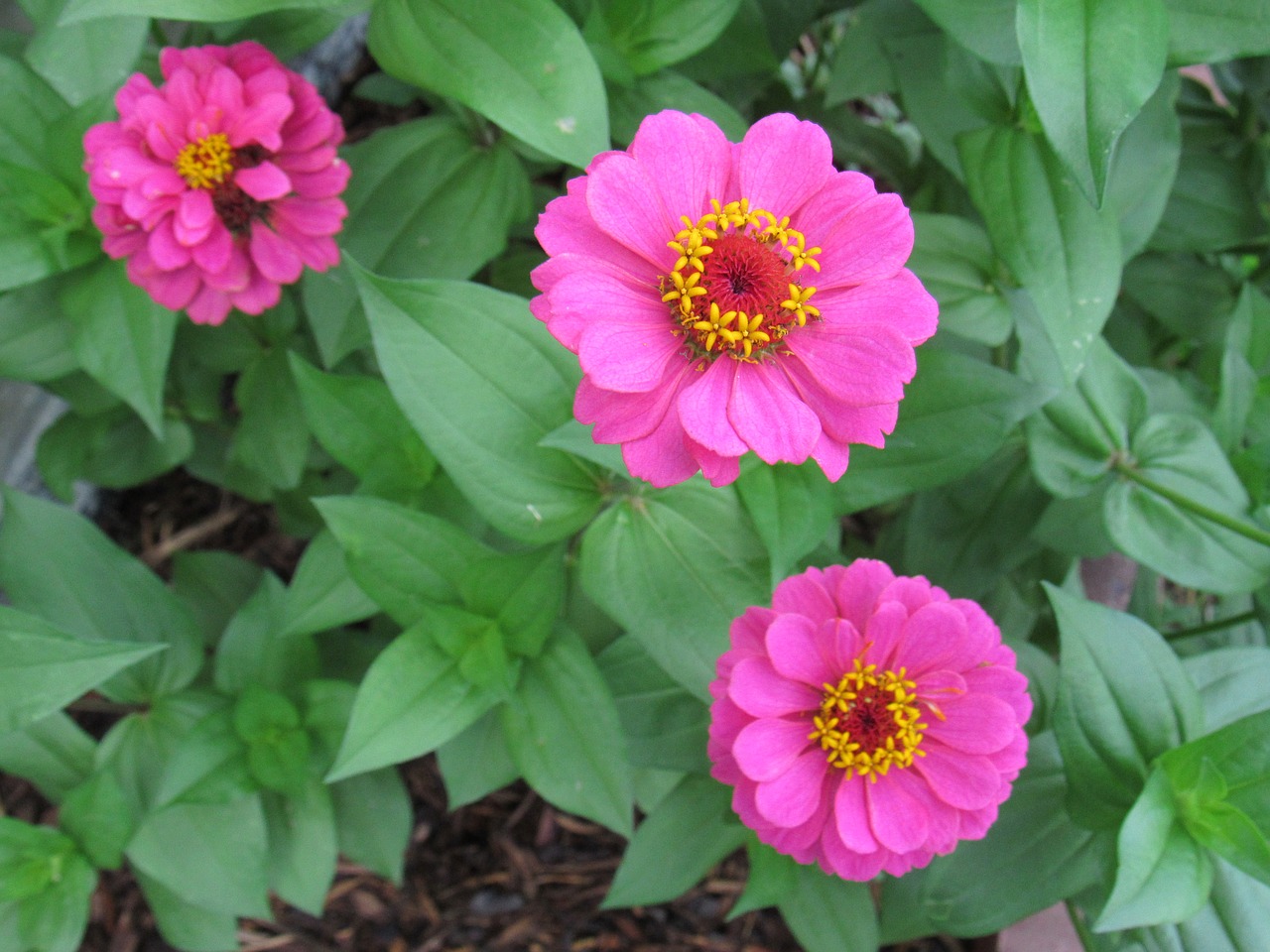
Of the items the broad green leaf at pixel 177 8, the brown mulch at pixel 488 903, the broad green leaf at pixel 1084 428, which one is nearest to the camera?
the broad green leaf at pixel 177 8

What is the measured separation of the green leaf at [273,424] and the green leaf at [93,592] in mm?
285

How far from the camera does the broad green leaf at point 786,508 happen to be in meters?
1.16

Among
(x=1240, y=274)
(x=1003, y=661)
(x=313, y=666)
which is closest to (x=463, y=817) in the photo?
(x=313, y=666)

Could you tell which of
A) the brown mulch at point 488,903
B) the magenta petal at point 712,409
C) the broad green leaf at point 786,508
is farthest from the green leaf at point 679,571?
the brown mulch at point 488,903

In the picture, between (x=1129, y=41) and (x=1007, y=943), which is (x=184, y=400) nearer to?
(x=1129, y=41)

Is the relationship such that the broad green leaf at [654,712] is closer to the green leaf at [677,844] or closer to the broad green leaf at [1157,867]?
the green leaf at [677,844]

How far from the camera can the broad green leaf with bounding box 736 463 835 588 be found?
1.16 metres

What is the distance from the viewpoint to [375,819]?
173cm

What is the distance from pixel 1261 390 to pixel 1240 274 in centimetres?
47

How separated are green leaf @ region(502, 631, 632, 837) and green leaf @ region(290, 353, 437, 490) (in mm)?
376

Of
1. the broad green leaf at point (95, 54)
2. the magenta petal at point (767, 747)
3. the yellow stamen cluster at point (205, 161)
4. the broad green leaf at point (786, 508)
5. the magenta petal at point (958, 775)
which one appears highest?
the broad green leaf at point (95, 54)

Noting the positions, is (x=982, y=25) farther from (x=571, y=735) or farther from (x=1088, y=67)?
(x=571, y=735)

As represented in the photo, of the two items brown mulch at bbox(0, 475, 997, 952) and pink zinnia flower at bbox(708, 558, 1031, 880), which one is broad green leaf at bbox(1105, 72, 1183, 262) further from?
brown mulch at bbox(0, 475, 997, 952)

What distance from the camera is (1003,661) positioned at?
1.14 meters
